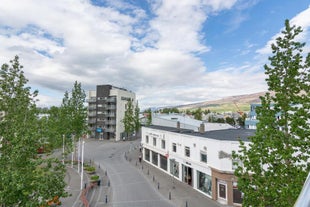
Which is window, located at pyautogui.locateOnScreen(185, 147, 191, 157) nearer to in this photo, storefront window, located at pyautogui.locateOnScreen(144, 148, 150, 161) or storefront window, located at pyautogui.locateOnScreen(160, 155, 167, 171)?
storefront window, located at pyautogui.locateOnScreen(160, 155, 167, 171)

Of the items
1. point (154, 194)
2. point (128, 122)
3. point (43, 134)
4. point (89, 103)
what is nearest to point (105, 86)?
point (89, 103)

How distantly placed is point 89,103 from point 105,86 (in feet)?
36.6

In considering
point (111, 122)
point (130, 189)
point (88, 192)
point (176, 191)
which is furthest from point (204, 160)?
point (111, 122)

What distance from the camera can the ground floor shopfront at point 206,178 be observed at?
2217cm

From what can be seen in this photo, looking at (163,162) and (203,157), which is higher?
(203,157)

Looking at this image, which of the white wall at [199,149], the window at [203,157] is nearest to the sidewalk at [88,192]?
the white wall at [199,149]

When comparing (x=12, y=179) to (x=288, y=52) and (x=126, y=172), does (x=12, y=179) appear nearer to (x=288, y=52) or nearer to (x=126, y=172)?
(x=288, y=52)

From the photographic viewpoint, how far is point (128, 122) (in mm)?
74438

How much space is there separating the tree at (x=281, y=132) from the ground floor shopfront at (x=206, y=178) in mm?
14127

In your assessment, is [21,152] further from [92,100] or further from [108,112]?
[92,100]

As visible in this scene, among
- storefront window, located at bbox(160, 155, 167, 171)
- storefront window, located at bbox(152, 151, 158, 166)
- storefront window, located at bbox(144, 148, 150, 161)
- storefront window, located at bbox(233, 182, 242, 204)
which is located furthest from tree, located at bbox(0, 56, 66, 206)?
storefront window, located at bbox(144, 148, 150, 161)

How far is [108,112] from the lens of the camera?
81.9 metres

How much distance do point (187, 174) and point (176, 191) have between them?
382cm

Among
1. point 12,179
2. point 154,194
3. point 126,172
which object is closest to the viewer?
point 12,179
